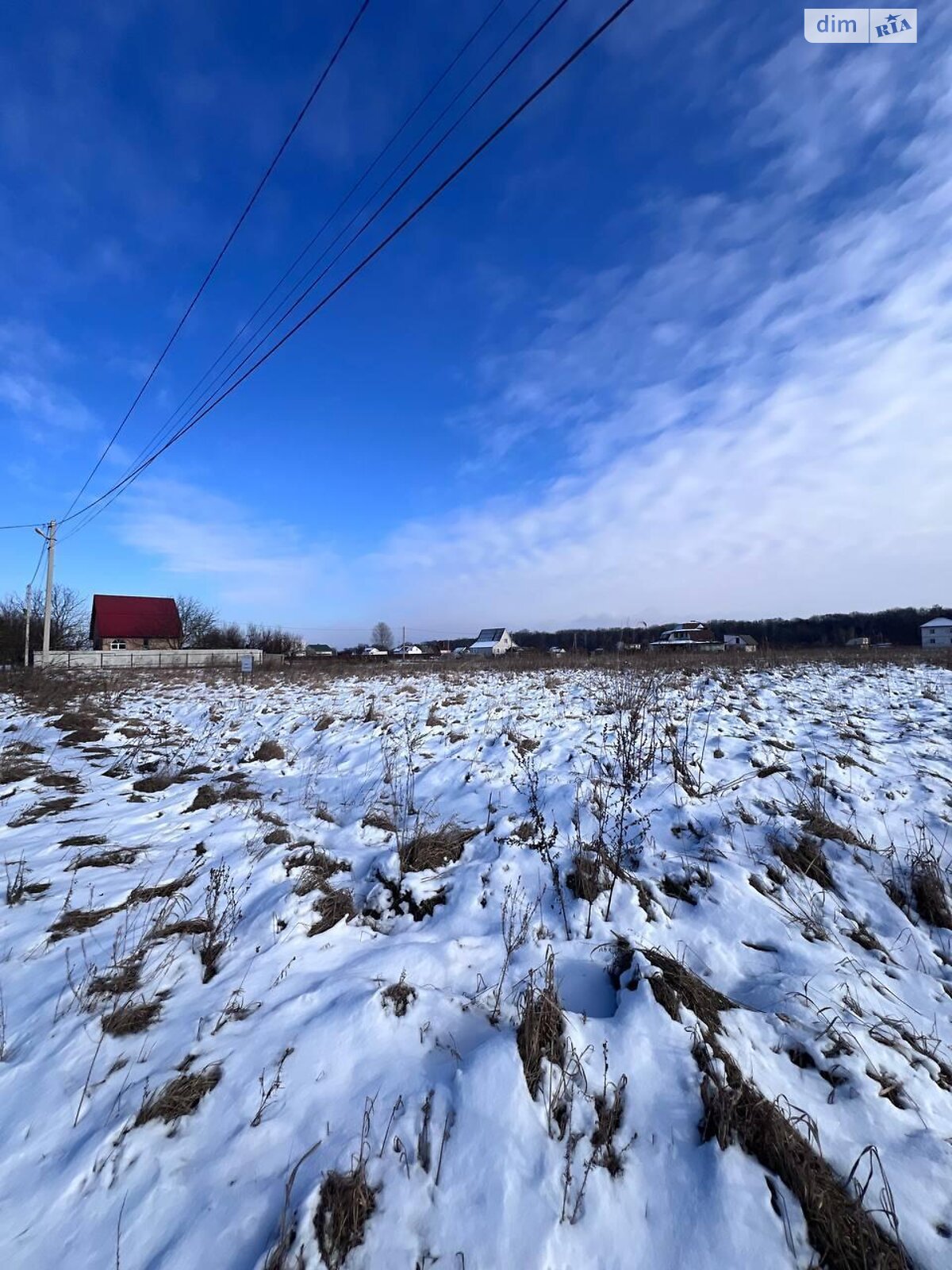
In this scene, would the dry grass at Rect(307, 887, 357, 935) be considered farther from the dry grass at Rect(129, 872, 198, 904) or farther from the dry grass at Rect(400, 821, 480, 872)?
the dry grass at Rect(129, 872, 198, 904)

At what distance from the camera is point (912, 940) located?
10.5 ft

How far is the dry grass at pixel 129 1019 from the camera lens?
7.67 ft

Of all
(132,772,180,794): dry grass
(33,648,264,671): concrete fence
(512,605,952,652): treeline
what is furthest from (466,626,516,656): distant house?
(132,772,180,794): dry grass

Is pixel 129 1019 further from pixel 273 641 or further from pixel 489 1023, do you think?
pixel 273 641

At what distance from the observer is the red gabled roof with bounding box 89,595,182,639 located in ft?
148

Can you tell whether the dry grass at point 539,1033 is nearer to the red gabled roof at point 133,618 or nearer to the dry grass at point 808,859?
the dry grass at point 808,859

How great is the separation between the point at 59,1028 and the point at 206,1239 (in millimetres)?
1296

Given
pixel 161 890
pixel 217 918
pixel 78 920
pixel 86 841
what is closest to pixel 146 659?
pixel 86 841

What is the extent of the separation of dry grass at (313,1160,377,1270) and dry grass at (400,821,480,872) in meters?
2.12

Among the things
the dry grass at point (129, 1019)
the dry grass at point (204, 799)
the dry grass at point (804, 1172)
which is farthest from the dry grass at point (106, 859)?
the dry grass at point (804, 1172)

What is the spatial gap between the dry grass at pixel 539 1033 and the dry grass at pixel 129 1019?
169 centimetres

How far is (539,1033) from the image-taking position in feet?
7.42

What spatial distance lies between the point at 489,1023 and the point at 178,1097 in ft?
4.20

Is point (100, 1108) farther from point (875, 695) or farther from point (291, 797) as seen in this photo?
point (875, 695)
